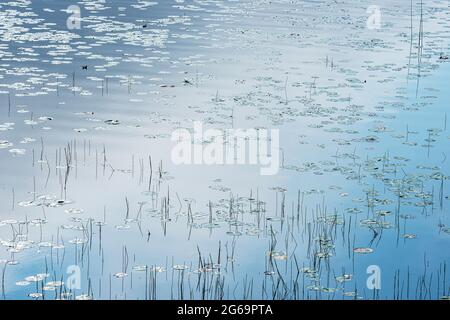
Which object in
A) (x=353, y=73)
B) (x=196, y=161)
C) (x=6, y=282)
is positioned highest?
(x=353, y=73)

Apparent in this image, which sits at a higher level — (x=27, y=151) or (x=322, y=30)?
(x=322, y=30)

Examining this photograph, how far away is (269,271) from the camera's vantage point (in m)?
9.67

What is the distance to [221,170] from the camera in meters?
12.9

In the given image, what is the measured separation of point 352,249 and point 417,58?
477 inches

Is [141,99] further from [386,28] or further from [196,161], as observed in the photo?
[386,28]

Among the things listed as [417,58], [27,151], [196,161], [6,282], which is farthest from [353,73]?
[6,282]

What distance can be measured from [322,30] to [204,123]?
445 inches

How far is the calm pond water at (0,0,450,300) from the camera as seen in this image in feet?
31.4

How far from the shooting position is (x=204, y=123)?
15242 mm

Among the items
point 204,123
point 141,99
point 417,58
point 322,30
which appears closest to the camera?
point 204,123

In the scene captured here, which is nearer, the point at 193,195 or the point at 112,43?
the point at 193,195

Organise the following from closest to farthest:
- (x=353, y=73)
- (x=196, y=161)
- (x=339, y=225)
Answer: (x=339, y=225) < (x=196, y=161) < (x=353, y=73)

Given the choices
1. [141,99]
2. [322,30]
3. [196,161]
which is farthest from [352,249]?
[322,30]

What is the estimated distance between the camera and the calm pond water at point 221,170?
9.57m
